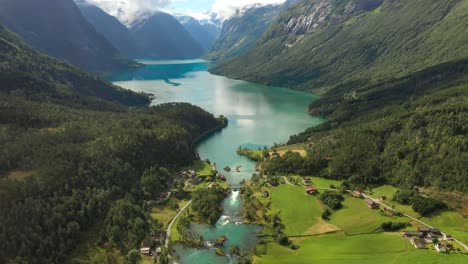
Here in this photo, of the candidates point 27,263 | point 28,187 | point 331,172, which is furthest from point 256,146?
point 27,263

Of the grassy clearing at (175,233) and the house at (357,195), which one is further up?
the house at (357,195)

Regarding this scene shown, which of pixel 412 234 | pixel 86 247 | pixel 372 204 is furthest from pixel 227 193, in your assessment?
pixel 412 234

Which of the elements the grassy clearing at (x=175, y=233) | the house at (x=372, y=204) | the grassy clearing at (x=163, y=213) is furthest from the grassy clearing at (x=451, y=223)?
the grassy clearing at (x=163, y=213)

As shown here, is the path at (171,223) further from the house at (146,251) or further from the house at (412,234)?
the house at (412,234)

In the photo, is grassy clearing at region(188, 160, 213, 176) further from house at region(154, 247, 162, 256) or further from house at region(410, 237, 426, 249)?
house at region(410, 237, 426, 249)

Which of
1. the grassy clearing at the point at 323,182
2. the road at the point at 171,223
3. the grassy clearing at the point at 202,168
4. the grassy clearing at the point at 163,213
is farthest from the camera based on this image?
the grassy clearing at the point at 202,168

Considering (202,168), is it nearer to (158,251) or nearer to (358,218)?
(158,251)

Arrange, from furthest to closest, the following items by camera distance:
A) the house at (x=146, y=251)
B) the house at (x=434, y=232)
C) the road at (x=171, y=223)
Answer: the road at (x=171, y=223)
the house at (x=146, y=251)
the house at (x=434, y=232)
